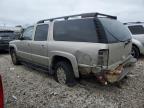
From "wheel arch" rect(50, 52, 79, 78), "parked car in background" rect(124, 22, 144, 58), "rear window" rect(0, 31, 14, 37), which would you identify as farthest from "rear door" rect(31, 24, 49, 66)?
"rear window" rect(0, 31, 14, 37)

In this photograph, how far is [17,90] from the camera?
5738 millimetres

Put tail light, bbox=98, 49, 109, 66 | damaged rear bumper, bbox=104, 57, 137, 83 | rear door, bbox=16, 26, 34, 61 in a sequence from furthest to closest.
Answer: rear door, bbox=16, 26, 34, 61, damaged rear bumper, bbox=104, 57, 137, 83, tail light, bbox=98, 49, 109, 66

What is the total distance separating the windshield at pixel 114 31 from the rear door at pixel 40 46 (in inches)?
77.9

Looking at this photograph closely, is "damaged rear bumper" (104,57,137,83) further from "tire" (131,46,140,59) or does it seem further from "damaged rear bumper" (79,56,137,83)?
"tire" (131,46,140,59)

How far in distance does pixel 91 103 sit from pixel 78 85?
121 cm

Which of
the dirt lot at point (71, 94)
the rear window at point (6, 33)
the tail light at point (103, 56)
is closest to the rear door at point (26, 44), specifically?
the dirt lot at point (71, 94)

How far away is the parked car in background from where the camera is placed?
952 cm

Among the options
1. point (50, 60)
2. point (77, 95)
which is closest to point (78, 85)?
point (77, 95)

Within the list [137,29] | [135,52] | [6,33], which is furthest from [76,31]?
[6,33]

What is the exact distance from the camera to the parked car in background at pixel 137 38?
9.52 meters

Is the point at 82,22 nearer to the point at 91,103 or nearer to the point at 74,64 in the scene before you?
the point at 74,64

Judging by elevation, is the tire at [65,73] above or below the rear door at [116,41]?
below

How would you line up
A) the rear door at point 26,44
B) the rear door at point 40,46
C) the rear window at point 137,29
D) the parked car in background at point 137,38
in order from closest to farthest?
the rear door at point 40,46
the rear door at point 26,44
the parked car in background at point 137,38
the rear window at point 137,29

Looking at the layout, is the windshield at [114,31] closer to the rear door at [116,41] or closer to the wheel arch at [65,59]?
the rear door at [116,41]
